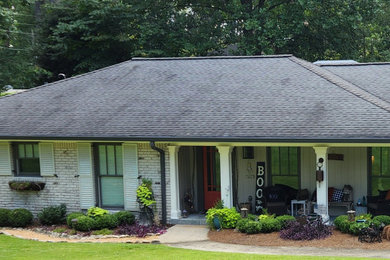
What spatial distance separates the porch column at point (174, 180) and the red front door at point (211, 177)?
143cm

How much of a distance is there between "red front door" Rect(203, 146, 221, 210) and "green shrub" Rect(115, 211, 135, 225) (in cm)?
237

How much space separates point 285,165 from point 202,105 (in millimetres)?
2880

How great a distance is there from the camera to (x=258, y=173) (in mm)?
15805

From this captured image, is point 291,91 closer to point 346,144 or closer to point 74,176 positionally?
point 346,144

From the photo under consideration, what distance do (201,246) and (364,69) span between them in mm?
9785

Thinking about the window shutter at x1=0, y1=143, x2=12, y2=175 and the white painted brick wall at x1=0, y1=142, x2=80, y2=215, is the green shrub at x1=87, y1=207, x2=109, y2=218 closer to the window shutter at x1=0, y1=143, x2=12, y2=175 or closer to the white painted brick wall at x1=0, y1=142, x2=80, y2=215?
the white painted brick wall at x1=0, y1=142, x2=80, y2=215

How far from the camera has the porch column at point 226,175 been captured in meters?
14.8

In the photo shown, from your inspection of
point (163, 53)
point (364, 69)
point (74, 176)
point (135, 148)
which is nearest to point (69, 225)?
point (74, 176)

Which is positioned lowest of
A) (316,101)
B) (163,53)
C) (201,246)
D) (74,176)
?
(201,246)

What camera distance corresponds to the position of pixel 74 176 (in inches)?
634

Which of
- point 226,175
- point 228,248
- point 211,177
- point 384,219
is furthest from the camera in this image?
point 211,177

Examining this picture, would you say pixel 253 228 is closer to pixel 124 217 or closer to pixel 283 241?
pixel 283 241

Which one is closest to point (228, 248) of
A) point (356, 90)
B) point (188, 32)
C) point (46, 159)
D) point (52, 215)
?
point (52, 215)

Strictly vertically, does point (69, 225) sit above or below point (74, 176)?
below
